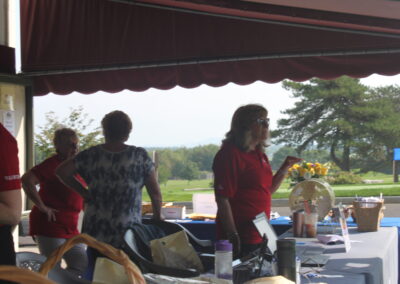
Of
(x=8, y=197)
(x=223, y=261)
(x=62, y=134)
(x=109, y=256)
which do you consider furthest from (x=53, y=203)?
(x=109, y=256)

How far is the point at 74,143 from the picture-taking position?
3473 millimetres

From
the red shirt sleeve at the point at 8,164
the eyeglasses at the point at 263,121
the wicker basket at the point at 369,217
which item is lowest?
the wicker basket at the point at 369,217

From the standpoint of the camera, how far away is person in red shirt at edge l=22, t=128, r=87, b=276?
334 centimetres

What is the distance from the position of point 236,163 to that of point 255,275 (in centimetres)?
106

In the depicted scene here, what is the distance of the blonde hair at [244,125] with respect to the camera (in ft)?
9.41

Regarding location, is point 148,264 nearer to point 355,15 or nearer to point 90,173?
point 90,173

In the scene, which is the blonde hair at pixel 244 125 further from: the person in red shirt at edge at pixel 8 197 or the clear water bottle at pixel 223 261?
the person in red shirt at edge at pixel 8 197

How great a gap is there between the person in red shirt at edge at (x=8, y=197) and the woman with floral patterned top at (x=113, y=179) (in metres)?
0.96

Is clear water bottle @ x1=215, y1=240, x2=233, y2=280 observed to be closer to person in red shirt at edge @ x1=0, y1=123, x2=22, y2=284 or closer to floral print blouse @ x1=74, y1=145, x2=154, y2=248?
person in red shirt at edge @ x1=0, y1=123, x2=22, y2=284

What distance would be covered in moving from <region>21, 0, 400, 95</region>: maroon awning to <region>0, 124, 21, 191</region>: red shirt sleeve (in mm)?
2377

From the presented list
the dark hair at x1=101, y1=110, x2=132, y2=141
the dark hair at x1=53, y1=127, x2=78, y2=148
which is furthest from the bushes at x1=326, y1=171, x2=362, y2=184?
the dark hair at x1=101, y1=110, x2=132, y2=141

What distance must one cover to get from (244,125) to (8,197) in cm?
137

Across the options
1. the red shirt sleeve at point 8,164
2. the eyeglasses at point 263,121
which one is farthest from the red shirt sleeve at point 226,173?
the red shirt sleeve at point 8,164

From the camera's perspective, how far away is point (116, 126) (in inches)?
117
